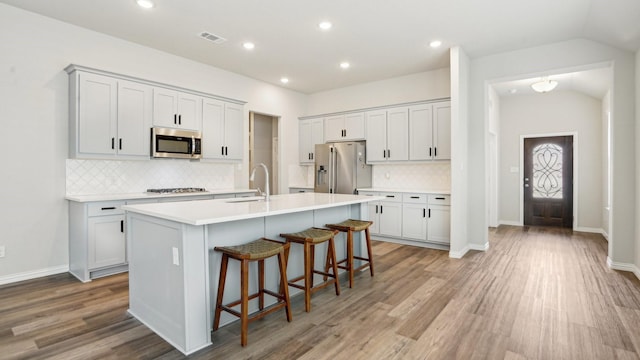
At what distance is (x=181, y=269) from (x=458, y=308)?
7.52 ft

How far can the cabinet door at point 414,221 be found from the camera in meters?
5.14

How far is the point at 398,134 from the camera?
18.4 ft

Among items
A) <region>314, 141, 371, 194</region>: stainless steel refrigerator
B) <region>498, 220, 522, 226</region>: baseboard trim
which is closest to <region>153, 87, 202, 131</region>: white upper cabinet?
<region>314, 141, 371, 194</region>: stainless steel refrigerator

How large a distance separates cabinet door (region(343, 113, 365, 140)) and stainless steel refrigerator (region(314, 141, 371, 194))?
0.16m

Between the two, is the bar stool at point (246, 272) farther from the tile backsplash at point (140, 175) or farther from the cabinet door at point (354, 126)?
the cabinet door at point (354, 126)

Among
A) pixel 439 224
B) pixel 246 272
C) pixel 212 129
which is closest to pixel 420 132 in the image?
pixel 439 224

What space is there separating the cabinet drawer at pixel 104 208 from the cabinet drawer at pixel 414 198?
3.96m

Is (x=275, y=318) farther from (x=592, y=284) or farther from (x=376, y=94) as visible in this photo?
(x=376, y=94)

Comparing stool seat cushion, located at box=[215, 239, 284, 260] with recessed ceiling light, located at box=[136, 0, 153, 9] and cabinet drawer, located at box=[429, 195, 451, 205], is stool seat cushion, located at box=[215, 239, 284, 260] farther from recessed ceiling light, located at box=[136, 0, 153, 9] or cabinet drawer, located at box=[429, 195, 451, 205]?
cabinet drawer, located at box=[429, 195, 451, 205]

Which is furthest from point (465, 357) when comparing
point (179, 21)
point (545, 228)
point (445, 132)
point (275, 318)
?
point (545, 228)

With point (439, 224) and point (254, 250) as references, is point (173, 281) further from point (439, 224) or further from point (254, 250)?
point (439, 224)

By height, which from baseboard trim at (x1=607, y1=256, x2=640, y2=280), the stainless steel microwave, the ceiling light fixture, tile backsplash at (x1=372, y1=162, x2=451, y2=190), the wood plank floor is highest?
the ceiling light fixture

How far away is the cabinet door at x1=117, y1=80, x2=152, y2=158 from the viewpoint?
158 inches

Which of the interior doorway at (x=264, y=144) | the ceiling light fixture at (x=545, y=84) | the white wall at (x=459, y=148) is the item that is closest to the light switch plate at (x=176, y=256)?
the white wall at (x=459, y=148)
